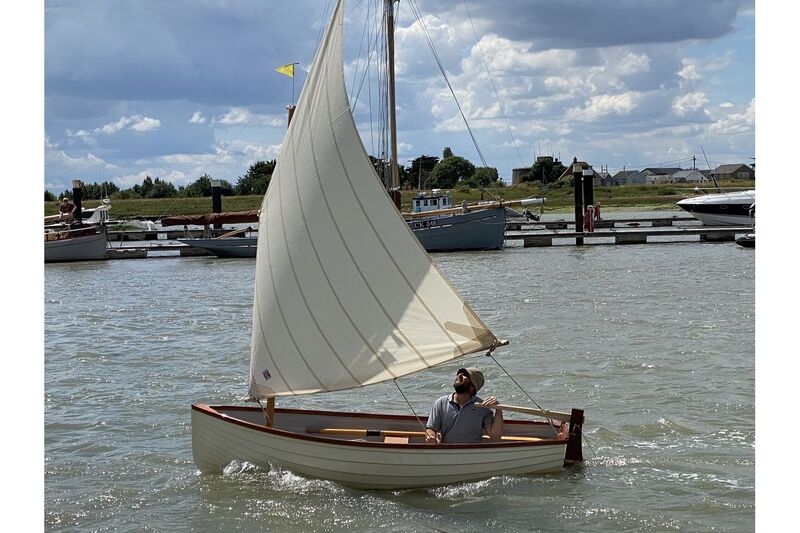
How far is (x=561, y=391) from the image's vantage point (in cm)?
1524

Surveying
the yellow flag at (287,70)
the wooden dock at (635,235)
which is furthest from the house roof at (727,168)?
the yellow flag at (287,70)

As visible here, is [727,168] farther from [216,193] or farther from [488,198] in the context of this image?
[216,193]

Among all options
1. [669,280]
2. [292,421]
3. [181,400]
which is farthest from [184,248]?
[292,421]

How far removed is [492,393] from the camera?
50.9 feet

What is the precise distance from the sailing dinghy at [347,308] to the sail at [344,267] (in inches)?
0.4

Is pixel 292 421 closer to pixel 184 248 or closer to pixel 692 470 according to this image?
pixel 692 470

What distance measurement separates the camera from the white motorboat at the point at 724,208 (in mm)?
54344

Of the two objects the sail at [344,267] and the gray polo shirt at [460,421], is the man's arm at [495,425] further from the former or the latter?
the sail at [344,267]

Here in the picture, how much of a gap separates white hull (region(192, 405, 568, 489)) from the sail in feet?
2.18

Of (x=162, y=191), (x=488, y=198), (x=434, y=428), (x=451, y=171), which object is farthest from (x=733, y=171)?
(x=434, y=428)

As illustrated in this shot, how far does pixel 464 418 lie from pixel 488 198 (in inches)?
3449

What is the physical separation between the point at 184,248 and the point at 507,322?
31071mm

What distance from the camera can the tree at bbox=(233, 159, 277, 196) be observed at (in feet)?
341

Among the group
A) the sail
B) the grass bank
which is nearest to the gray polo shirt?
the sail
